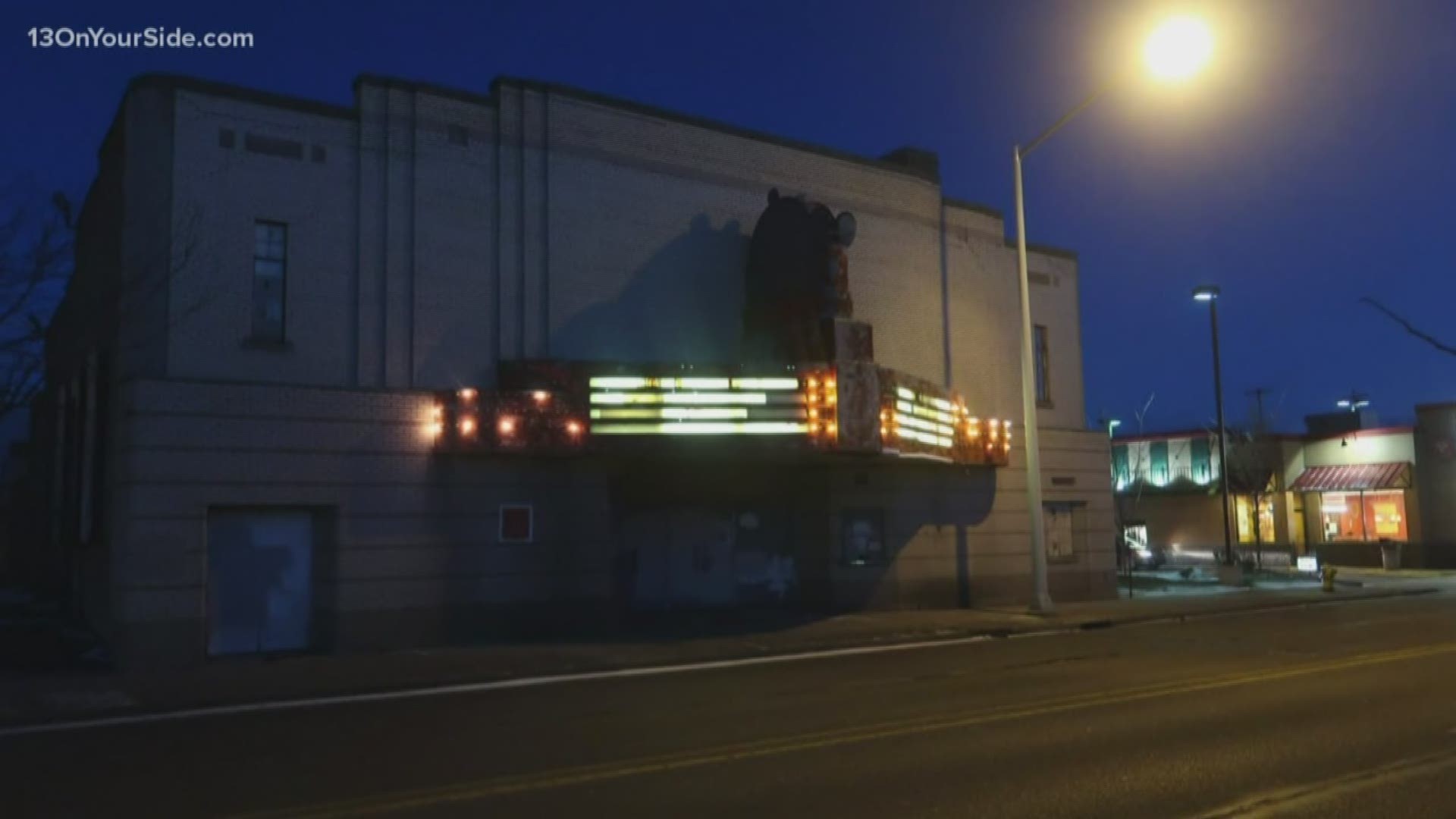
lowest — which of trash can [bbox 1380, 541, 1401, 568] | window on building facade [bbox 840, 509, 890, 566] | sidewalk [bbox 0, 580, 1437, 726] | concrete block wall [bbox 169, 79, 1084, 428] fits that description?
sidewalk [bbox 0, 580, 1437, 726]

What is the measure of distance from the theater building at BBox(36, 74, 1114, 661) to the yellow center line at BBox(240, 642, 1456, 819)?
7836 millimetres

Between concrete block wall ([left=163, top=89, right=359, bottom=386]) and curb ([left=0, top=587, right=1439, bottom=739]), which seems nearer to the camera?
curb ([left=0, top=587, right=1439, bottom=739])

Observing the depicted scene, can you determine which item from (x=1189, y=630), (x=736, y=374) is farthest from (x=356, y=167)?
(x=1189, y=630)

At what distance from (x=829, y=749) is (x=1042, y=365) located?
20110 millimetres

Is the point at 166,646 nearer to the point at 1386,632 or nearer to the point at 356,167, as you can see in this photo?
the point at 356,167

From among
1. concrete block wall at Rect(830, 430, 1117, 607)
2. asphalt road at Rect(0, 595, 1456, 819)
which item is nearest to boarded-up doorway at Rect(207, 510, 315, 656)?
asphalt road at Rect(0, 595, 1456, 819)

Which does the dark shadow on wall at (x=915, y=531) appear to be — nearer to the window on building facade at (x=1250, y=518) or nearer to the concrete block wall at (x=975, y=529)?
the concrete block wall at (x=975, y=529)

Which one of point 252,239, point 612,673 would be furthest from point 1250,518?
point 252,239

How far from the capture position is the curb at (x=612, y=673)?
12812mm

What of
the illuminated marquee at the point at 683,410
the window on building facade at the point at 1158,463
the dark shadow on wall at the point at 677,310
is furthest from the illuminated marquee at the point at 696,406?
the window on building facade at the point at 1158,463

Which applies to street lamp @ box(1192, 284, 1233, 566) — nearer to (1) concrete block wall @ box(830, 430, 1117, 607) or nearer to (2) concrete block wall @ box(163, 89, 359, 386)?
(1) concrete block wall @ box(830, 430, 1117, 607)

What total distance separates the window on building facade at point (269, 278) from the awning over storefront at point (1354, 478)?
137ft

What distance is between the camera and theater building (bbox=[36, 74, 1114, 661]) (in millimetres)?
17531

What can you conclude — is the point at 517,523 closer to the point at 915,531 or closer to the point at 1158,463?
the point at 915,531
